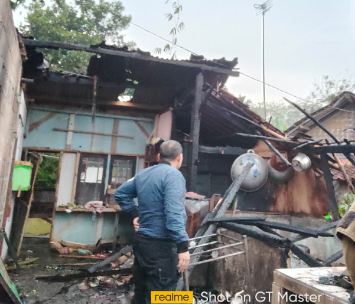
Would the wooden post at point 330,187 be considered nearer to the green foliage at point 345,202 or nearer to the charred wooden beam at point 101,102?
the green foliage at point 345,202

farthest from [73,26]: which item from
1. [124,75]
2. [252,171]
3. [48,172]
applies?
[252,171]

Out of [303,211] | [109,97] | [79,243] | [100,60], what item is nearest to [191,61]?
[100,60]

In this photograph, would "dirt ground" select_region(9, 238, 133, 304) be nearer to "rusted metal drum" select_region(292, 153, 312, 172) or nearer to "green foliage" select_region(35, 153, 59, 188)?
"rusted metal drum" select_region(292, 153, 312, 172)

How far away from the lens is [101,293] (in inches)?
213

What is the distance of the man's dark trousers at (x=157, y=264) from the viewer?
286cm

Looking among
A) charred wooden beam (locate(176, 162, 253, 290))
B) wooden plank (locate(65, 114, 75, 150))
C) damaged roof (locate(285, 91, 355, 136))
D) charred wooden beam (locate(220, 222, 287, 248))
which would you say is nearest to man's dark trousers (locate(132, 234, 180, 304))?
charred wooden beam (locate(176, 162, 253, 290))

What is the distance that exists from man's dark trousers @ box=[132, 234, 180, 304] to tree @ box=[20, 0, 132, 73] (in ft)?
45.6

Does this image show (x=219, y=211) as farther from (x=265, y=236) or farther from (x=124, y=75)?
(x=124, y=75)

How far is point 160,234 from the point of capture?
9.62 feet

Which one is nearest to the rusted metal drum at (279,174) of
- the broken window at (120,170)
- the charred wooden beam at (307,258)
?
the charred wooden beam at (307,258)

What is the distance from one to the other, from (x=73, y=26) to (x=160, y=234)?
18.9 m

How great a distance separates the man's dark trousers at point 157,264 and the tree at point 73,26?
45.6ft

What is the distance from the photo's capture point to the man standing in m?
2.84

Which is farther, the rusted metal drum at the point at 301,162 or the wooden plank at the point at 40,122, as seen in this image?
the wooden plank at the point at 40,122
